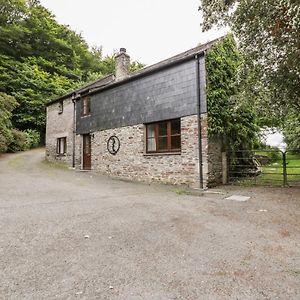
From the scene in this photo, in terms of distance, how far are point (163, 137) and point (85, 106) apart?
7249mm

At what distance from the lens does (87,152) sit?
15.2 metres

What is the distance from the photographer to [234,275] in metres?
2.88

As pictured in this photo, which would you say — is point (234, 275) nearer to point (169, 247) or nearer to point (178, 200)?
point (169, 247)

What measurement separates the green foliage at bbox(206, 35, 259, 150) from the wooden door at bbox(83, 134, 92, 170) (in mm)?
8743

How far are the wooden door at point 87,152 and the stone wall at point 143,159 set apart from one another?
712 millimetres

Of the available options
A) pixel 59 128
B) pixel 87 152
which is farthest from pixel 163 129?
pixel 59 128

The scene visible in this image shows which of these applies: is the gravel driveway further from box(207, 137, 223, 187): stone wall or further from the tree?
the tree

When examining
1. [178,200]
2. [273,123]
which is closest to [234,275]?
[178,200]

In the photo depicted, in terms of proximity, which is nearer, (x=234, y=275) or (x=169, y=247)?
(x=234, y=275)

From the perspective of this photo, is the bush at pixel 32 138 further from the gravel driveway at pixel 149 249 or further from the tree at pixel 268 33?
the tree at pixel 268 33

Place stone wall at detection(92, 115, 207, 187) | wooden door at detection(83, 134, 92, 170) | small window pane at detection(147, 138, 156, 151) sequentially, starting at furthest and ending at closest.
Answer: wooden door at detection(83, 134, 92, 170)
small window pane at detection(147, 138, 156, 151)
stone wall at detection(92, 115, 207, 187)

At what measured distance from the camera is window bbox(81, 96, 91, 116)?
49.9 feet

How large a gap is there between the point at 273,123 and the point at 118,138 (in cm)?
1271

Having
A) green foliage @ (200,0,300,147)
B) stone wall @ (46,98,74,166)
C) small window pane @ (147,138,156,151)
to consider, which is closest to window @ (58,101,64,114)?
stone wall @ (46,98,74,166)
